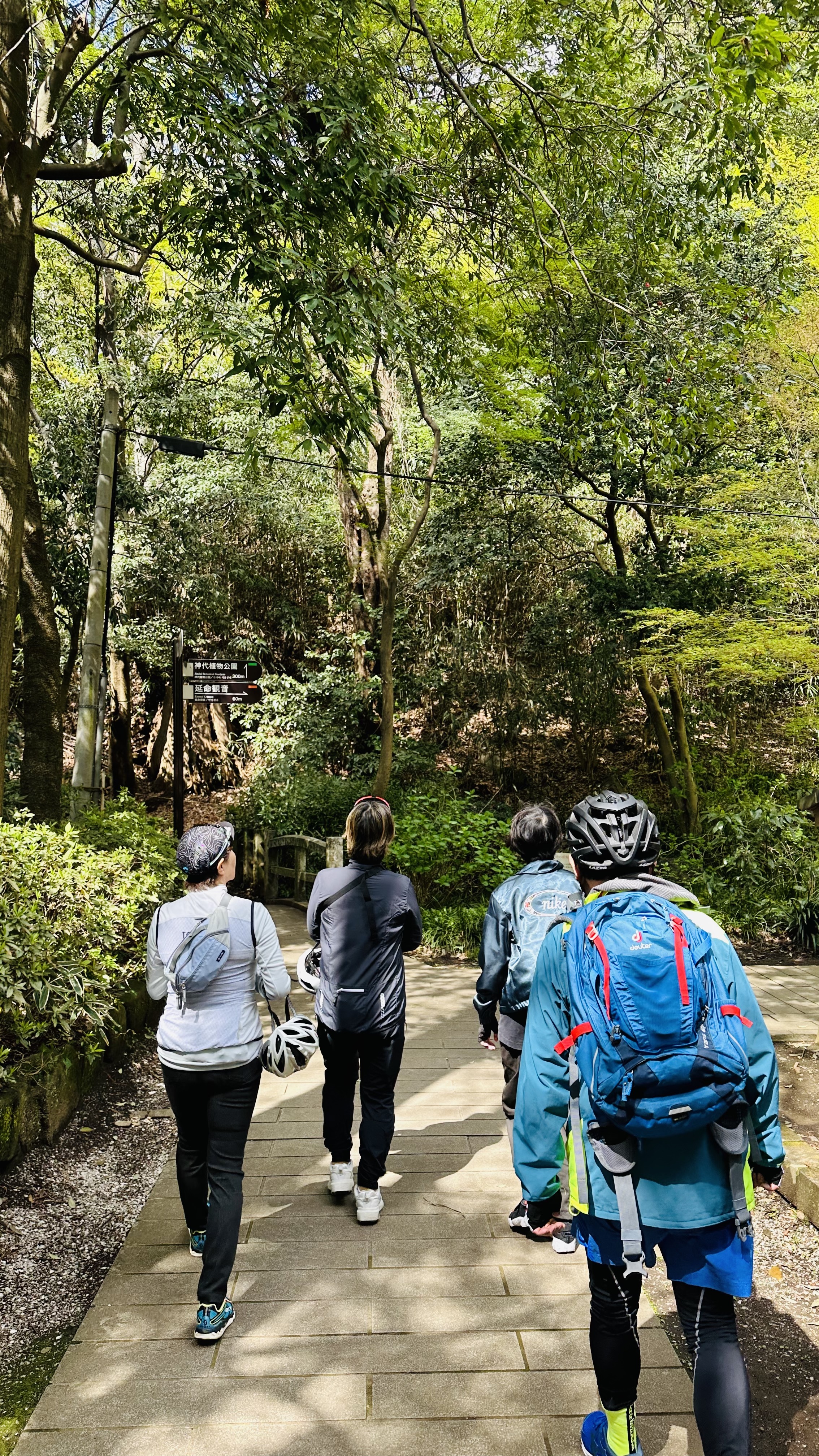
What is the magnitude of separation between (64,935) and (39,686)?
3910 millimetres

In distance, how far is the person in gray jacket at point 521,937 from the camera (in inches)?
145

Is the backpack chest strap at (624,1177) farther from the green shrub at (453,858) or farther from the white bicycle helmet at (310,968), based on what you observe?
the green shrub at (453,858)

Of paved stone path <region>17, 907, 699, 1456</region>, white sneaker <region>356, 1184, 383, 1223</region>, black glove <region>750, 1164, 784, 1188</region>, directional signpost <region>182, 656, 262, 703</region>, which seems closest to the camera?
black glove <region>750, 1164, 784, 1188</region>

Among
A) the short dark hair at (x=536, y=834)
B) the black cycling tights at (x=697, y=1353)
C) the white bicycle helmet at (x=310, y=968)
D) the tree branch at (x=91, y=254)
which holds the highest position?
the tree branch at (x=91, y=254)

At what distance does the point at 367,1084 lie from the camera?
3938 millimetres

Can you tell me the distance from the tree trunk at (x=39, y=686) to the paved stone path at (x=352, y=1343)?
14.3 ft

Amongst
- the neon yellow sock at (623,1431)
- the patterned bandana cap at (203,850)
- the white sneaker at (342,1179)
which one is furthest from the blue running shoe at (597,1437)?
the patterned bandana cap at (203,850)

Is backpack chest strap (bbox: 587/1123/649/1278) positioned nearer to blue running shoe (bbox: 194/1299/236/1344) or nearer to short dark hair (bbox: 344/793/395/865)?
blue running shoe (bbox: 194/1299/236/1344)

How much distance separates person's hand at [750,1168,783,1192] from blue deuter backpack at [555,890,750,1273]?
0.12 metres

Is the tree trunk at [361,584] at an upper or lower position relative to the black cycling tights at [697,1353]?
upper

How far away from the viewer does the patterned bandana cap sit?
10.7ft

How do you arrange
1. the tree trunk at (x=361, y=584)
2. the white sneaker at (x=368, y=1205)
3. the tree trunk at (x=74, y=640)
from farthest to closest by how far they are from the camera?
1. the tree trunk at (x=361, y=584)
2. the tree trunk at (x=74, y=640)
3. the white sneaker at (x=368, y=1205)

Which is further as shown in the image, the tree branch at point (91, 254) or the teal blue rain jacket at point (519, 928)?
the tree branch at point (91, 254)

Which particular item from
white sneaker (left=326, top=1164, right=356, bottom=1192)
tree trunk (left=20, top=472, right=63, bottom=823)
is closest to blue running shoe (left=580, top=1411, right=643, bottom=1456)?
white sneaker (left=326, top=1164, right=356, bottom=1192)
